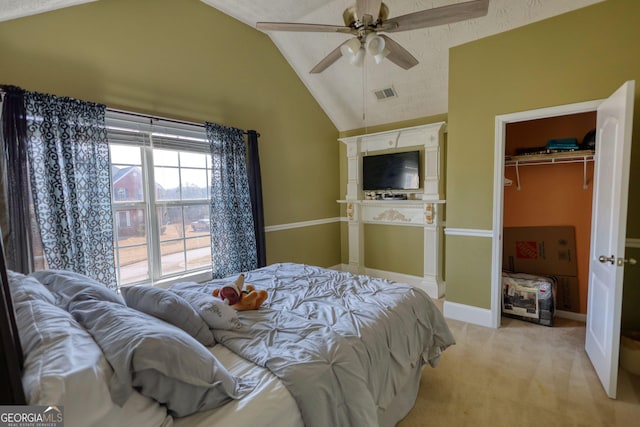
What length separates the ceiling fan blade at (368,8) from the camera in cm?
174

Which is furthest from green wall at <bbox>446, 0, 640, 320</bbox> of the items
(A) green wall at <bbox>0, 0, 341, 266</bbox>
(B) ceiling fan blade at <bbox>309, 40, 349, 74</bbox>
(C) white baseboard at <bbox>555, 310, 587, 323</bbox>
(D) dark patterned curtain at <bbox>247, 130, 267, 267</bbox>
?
(D) dark patterned curtain at <bbox>247, 130, 267, 267</bbox>

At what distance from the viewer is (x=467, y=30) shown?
2916 millimetres

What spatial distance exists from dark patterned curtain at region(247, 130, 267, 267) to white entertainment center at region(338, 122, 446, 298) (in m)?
1.67

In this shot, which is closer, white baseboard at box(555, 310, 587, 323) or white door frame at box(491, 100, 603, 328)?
white door frame at box(491, 100, 603, 328)

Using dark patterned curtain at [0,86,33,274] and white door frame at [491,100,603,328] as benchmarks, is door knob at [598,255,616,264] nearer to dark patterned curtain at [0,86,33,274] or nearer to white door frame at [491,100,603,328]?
white door frame at [491,100,603,328]

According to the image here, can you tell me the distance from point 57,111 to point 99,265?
3.85ft

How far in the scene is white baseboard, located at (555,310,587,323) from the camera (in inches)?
122

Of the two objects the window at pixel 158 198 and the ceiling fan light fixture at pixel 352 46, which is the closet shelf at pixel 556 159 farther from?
the window at pixel 158 198

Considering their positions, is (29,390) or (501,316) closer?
(29,390)

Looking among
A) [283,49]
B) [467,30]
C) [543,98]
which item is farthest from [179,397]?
[283,49]

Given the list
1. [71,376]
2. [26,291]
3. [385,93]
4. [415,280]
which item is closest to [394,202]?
[415,280]

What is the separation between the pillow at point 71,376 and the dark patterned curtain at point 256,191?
2.46 meters

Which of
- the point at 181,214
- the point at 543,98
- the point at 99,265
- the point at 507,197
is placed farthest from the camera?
the point at 507,197

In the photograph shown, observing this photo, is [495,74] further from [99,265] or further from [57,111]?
[99,265]
